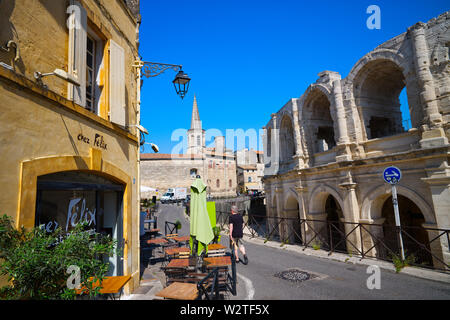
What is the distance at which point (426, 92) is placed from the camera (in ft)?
26.2

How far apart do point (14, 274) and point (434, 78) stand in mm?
11057

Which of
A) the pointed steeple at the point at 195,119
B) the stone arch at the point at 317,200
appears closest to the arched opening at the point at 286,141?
the stone arch at the point at 317,200

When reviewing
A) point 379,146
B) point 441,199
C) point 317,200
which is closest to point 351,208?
point 317,200

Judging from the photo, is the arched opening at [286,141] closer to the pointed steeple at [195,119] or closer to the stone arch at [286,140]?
the stone arch at [286,140]

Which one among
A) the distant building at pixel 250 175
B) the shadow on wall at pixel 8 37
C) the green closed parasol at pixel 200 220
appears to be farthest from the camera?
the distant building at pixel 250 175

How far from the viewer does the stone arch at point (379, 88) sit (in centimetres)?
991

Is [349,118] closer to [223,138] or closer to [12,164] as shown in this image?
[12,164]

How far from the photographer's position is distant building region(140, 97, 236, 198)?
51094mm

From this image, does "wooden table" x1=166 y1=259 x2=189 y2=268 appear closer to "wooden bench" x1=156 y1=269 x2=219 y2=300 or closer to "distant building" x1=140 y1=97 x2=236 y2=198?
"wooden bench" x1=156 y1=269 x2=219 y2=300

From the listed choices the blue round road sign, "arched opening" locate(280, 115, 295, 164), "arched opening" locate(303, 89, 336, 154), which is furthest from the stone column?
"arched opening" locate(280, 115, 295, 164)

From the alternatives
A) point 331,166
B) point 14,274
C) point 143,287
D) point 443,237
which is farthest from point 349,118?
point 14,274

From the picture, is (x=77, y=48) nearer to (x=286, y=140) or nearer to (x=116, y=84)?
(x=116, y=84)

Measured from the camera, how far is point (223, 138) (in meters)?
66.5

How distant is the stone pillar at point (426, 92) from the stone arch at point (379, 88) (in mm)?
698
